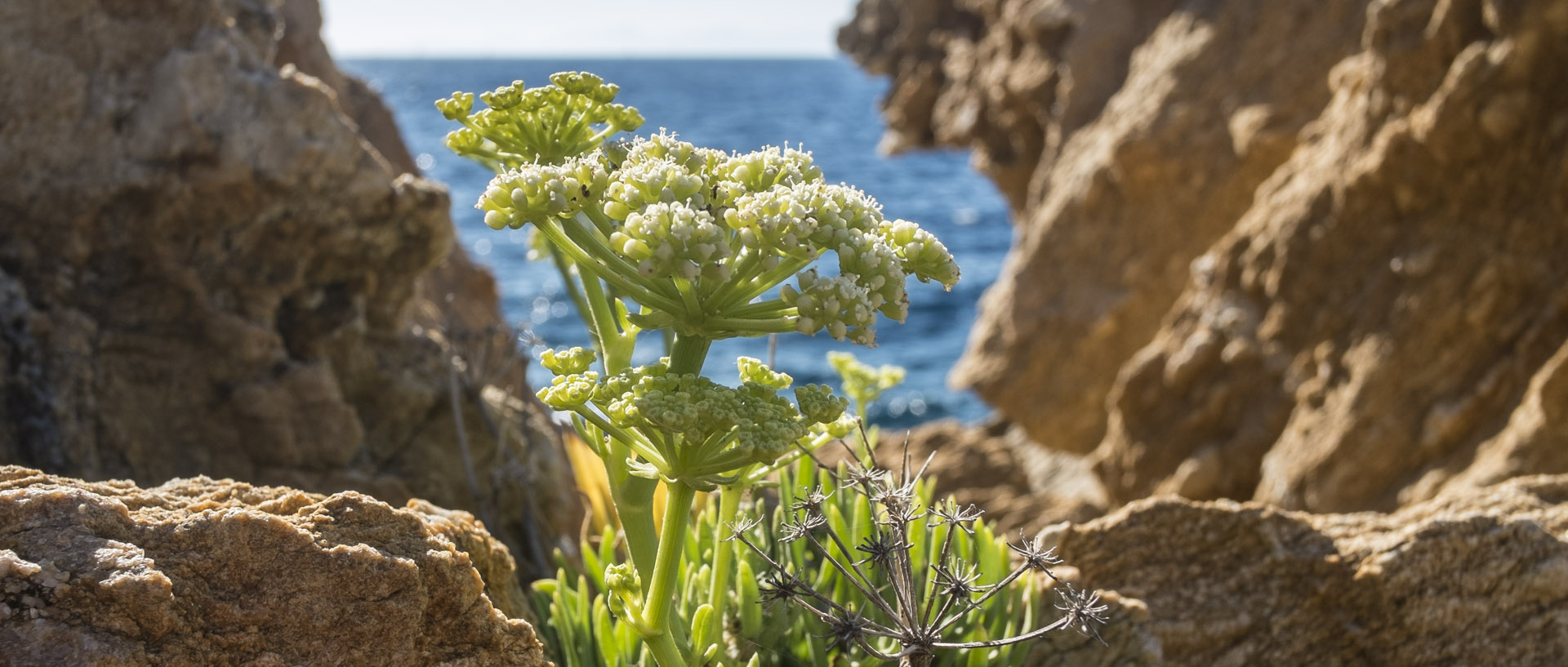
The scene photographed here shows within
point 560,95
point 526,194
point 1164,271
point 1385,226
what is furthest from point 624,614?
point 1164,271

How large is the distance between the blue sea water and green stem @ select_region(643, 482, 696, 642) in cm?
75

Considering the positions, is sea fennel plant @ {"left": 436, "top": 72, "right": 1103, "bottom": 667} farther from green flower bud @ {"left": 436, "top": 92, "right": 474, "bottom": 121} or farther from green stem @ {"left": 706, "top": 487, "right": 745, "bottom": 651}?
green stem @ {"left": 706, "top": 487, "right": 745, "bottom": 651}

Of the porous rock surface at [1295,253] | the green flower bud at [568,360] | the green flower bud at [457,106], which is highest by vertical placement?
the porous rock surface at [1295,253]

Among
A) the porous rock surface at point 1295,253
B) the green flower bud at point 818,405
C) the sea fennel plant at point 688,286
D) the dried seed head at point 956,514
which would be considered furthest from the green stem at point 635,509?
the porous rock surface at point 1295,253

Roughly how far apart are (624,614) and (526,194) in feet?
3.14

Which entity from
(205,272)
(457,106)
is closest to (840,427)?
(457,106)

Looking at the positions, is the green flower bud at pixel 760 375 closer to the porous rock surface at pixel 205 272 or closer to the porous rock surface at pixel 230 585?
the porous rock surface at pixel 230 585

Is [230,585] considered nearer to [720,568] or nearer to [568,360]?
[568,360]

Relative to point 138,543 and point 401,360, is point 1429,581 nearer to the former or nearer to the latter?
point 138,543

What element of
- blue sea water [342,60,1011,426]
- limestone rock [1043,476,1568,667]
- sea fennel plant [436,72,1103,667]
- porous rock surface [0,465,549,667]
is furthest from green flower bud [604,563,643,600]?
limestone rock [1043,476,1568,667]

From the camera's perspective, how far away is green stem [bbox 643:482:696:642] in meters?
2.37

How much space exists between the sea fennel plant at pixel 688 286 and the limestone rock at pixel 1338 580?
1.46 meters

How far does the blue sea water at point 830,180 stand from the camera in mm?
22047

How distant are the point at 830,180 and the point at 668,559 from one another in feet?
140
